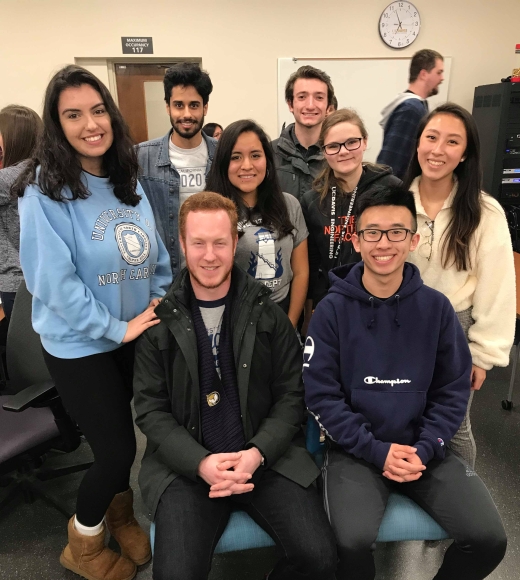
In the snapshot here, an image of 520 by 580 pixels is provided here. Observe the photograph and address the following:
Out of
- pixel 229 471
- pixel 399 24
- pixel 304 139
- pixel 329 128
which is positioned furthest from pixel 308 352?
pixel 399 24

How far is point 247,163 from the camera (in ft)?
5.44

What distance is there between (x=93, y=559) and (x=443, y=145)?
1938 millimetres

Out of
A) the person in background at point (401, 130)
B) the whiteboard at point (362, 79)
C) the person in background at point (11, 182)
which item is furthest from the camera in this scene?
the whiteboard at point (362, 79)

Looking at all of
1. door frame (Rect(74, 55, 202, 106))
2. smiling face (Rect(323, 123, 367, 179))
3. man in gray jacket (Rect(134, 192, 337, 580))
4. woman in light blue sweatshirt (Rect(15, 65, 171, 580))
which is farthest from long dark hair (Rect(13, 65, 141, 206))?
door frame (Rect(74, 55, 202, 106))

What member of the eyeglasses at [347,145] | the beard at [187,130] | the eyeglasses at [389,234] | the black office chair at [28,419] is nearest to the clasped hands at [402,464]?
the eyeglasses at [389,234]

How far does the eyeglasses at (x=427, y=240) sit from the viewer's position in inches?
63.2

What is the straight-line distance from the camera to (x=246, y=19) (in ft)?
15.4

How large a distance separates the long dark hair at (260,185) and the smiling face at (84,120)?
0.44 m

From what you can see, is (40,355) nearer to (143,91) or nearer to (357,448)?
(357,448)

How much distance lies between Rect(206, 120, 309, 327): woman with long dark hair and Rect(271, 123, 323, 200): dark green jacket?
42 cm

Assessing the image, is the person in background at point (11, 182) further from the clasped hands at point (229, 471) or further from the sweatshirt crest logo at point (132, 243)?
the clasped hands at point (229, 471)

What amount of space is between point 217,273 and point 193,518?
2.38ft

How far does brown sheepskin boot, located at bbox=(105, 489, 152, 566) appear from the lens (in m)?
1.68

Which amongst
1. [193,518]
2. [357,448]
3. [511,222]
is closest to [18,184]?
[193,518]
